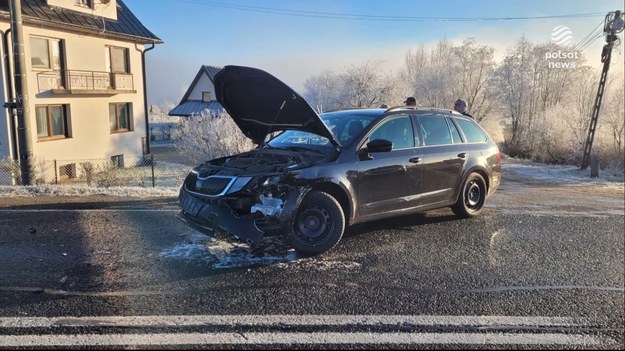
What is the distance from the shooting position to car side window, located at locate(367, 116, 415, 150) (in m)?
5.54

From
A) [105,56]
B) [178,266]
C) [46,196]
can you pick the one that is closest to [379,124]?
[178,266]

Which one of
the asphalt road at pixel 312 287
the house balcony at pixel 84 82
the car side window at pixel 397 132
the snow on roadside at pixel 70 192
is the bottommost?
the snow on roadside at pixel 70 192

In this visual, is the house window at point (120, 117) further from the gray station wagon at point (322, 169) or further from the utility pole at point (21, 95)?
the gray station wagon at point (322, 169)

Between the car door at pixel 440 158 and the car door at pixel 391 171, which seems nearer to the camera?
the car door at pixel 391 171

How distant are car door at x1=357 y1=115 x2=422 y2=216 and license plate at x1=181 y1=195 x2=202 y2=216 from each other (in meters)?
1.74

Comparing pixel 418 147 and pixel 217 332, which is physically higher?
pixel 418 147

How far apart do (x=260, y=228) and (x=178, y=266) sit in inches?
33.3

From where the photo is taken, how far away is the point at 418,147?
19.2 feet

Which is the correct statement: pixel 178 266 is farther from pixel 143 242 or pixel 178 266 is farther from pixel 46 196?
pixel 46 196

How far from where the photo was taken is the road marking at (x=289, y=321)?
315cm

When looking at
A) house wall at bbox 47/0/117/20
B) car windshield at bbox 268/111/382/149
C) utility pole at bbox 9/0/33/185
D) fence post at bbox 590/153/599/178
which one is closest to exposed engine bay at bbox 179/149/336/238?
car windshield at bbox 268/111/382/149

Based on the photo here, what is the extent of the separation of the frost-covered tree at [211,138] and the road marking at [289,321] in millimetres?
13321

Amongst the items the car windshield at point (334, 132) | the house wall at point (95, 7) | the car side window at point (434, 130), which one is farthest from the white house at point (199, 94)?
the car side window at point (434, 130)

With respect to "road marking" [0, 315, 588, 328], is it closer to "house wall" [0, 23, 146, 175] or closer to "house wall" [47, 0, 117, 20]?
"house wall" [0, 23, 146, 175]
